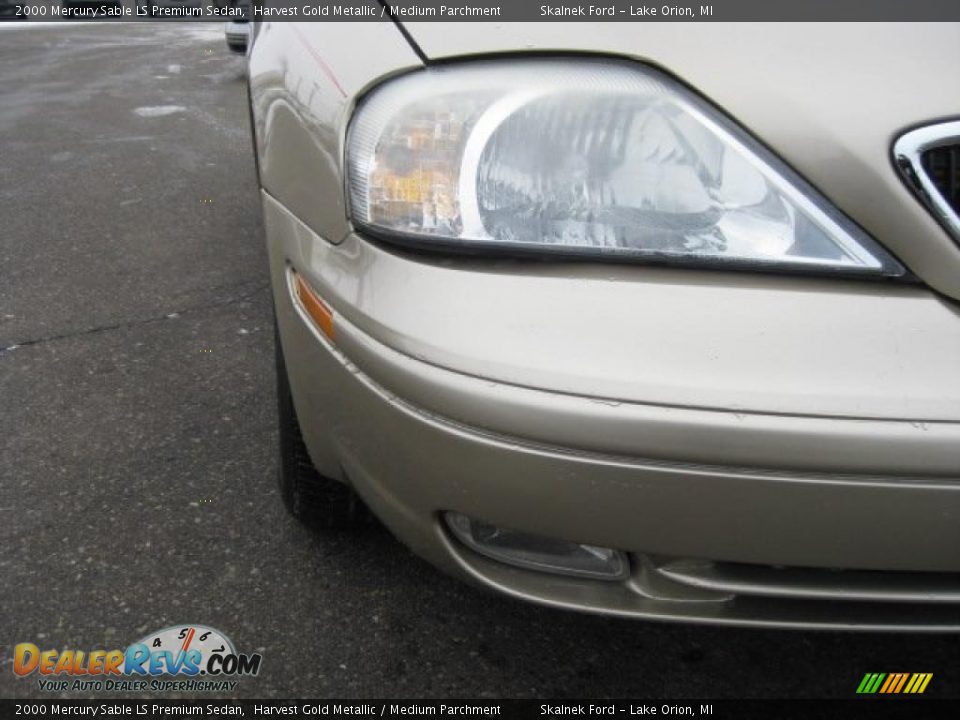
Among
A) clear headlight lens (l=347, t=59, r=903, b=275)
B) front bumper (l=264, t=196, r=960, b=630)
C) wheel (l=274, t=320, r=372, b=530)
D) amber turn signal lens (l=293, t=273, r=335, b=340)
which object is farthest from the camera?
wheel (l=274, t=320, r=372, b=530)

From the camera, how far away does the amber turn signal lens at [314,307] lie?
1.33 meters

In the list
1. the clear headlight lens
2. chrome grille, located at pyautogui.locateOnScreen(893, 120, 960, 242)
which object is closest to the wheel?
the clear headlight lens

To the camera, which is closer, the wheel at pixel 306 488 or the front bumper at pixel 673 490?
the front bumper at pixel 673 490

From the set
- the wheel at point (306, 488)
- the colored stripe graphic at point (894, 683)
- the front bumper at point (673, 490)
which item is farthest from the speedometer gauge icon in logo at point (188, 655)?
the colored stripe graphic at point (894, 683)

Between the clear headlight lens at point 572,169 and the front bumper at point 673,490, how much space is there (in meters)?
0.16

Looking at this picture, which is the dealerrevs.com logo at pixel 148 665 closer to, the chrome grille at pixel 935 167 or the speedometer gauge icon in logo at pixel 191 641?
the speedometer gauge icon in logo at pixel 191 641

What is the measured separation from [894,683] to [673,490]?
34.1 inches

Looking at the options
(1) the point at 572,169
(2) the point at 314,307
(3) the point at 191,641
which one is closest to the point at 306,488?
(3) the point at 191,641

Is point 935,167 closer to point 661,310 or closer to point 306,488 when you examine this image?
point 661,310

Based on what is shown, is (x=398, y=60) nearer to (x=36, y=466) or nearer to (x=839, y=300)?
(x=839, y=300)

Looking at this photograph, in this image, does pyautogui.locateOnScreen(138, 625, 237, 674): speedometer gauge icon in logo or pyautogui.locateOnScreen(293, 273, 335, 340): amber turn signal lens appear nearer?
pyautogui.locateOnScreen(293, 273, 335, 340): amber turn signal lens

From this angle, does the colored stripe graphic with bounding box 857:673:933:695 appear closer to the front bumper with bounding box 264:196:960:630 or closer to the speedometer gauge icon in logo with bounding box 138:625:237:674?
the front bumper with bounding box 264:196:960:630

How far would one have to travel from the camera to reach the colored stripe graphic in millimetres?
1624

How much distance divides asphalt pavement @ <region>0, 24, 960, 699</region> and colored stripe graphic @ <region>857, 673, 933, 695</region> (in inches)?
0.9
